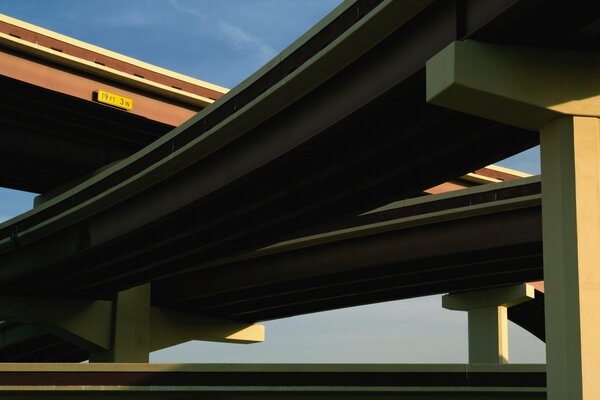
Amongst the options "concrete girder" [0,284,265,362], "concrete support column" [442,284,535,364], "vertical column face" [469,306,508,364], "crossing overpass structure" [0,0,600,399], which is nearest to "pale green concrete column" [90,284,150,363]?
"concrete girder" [0,284,265,362]

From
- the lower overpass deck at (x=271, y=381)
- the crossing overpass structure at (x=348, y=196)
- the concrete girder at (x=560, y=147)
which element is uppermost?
the crossing overpass structure at (x=348, y=196)

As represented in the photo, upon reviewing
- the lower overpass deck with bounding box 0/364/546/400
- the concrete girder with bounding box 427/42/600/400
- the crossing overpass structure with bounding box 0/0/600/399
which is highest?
the crossing overpass structure with bounding box 0/0/600/399

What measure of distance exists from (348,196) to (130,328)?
75.5 feet

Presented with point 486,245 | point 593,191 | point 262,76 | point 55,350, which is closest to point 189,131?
point 262,76

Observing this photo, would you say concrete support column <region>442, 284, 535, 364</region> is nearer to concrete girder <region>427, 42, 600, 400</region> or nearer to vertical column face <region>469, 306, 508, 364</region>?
vertical column face <region>469, 306, 508, 364</region>

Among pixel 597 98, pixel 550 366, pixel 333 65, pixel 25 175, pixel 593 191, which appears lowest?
pixel 550 366

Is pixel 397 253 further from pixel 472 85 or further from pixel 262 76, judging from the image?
pixel 472 85

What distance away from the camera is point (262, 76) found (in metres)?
24.8

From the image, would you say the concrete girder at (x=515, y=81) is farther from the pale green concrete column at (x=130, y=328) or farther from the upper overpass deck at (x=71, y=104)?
the pale green concrete column at (x=130, y=328)

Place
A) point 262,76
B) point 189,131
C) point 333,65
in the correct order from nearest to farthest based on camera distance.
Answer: point 333,65
point 262,76
point 189,131

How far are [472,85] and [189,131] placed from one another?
13723 millimetres

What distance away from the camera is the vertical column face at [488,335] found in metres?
51.2

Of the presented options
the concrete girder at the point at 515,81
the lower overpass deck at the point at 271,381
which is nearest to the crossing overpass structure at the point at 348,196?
the concrete girder at the point at 515,81

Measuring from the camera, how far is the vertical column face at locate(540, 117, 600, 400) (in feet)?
Result: 53.3
